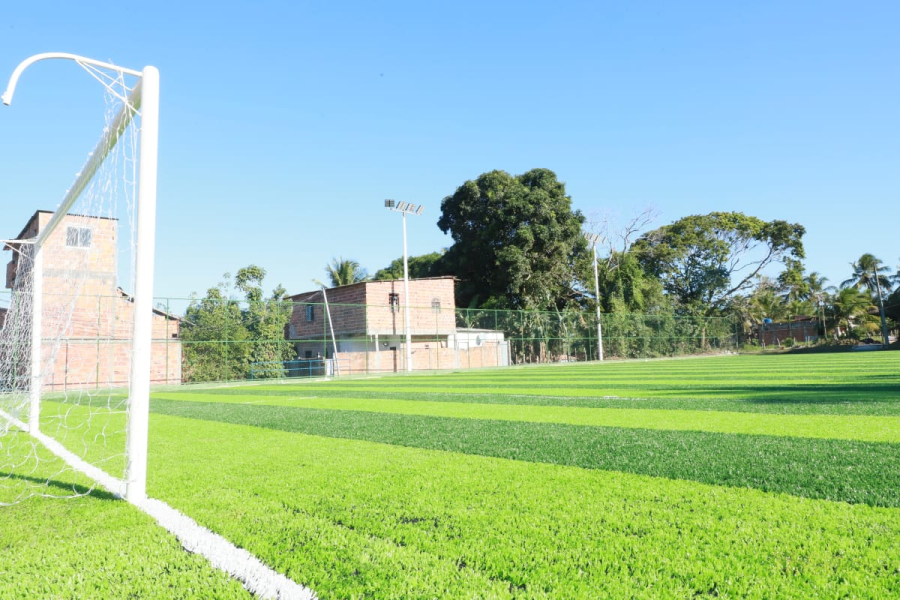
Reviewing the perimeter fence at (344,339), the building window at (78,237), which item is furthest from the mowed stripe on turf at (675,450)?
the perimeter fence at (344,339)

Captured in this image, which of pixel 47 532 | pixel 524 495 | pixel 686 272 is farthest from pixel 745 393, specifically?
pixel 686 272

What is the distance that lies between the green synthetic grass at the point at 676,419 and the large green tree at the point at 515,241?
2725cm

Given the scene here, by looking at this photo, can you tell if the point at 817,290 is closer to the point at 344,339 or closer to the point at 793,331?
the point at 793,331

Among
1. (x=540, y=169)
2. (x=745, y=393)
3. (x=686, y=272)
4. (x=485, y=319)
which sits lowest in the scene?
(x=745, y=393)

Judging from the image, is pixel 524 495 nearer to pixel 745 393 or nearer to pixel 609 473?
pixel 609 473

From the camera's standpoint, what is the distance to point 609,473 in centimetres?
411

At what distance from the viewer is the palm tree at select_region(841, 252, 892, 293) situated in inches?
2188

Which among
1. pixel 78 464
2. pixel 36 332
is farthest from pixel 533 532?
pixel 36 332

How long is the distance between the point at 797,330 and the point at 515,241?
38848 mm

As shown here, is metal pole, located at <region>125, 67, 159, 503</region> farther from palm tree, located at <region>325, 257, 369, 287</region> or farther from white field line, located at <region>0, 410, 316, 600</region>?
palm tree, located at <region>325, 257, 369, 287</region>

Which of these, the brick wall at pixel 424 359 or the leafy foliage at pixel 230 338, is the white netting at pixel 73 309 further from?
the brick wall at pixel 424 359

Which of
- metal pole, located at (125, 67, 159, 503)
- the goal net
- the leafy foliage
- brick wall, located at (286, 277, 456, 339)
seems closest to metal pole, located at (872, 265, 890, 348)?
brick wall, located at (286, 277, 456, 339)

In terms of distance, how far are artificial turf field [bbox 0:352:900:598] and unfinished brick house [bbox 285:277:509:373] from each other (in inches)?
789

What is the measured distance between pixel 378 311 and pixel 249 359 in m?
9.90
